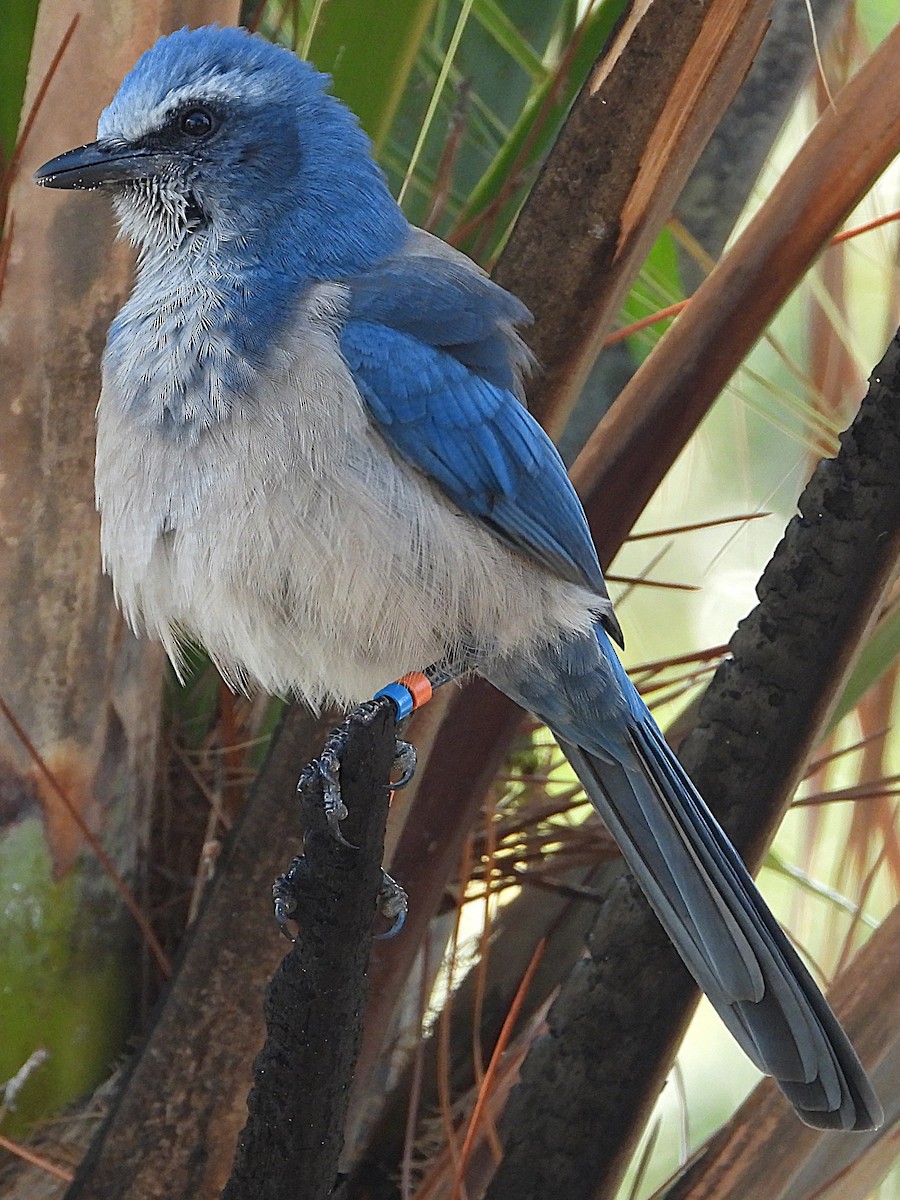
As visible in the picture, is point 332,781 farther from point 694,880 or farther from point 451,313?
point 451,313

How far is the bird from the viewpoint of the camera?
6.05ft

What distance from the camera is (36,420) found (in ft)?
6.31

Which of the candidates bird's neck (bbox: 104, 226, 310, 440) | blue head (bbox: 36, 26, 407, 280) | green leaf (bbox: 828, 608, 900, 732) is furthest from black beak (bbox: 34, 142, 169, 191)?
green leaf (bbox: 828, 608, 900, 732)

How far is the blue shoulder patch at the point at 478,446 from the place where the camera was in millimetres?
1944

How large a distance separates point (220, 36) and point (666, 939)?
1389 millimetres

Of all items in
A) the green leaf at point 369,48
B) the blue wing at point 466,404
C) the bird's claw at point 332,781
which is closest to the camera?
the bird's claw at point 332,781

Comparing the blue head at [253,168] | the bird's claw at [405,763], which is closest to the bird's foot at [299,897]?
the bird's claw at [405,763]

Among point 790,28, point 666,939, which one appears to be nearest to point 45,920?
point 666,939

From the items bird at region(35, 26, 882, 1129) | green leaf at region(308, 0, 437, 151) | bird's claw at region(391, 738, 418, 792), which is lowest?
bird's claw at region(391, 738, 418, 792)

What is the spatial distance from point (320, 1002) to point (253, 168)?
4.40 feet

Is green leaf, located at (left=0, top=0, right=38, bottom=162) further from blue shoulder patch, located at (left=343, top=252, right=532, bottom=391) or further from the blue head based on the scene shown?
blue shoulder patch, located at (left=343, top=252, right=532, bottom=391)

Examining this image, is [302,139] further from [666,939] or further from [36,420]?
[666,939]

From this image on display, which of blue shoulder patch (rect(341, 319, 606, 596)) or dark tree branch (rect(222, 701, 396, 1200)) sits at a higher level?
blue shoulder patch (rect(341, 319, 606, 596))

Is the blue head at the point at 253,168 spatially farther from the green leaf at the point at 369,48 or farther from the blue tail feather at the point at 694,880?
the blue tail feather at the point at 694,880
